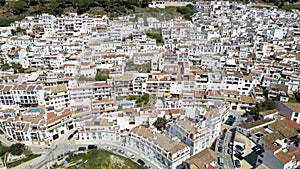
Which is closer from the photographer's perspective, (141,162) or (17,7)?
(141,162)

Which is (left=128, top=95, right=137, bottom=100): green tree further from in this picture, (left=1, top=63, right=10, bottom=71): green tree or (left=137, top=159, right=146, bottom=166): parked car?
(left=1, top=63, right=10, bottom=71): green tree

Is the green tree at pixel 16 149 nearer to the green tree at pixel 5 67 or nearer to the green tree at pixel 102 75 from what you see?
the green tree at pixel 102 75

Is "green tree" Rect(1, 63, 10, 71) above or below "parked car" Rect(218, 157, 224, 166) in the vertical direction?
above

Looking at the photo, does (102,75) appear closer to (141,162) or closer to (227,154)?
(141,162)

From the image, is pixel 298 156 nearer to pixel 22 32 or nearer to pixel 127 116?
pixel 127 116

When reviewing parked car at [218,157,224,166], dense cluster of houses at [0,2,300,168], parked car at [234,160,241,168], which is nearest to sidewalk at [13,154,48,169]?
dense cluster of houses at [0,2,300,168]

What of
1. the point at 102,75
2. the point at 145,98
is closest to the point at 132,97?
the point at 145,98

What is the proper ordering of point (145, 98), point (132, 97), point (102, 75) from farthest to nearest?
point (102, 75) → point (132, 97) → point (145, 98)

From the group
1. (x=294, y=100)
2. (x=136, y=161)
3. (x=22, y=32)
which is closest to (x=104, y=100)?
(x=136, y=161)

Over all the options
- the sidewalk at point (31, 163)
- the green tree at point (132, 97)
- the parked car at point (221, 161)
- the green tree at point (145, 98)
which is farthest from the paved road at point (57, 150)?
the green tree at point (145, 98)
